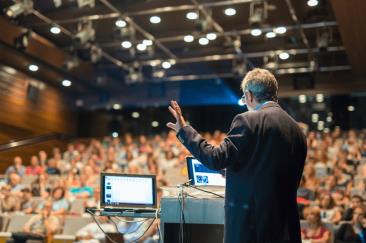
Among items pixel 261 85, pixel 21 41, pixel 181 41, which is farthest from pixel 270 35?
pixel 261 85

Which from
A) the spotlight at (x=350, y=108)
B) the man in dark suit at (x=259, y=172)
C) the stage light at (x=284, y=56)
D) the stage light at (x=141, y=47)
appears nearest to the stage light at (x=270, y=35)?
the stage light at (x=284, y=56)

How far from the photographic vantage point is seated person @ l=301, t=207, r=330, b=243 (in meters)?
4.89

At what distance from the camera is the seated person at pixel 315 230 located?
4.89m

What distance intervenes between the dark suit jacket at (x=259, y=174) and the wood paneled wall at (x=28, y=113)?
4942 millimetres

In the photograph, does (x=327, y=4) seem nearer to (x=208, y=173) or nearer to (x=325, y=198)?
(x=325, y=198)

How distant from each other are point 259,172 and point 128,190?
4.05 feet

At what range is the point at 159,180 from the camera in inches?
253

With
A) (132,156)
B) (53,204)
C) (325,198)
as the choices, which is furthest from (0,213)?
(325,198)

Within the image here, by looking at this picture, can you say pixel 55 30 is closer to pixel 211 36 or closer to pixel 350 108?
pixel 211 36

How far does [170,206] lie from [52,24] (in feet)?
23.7

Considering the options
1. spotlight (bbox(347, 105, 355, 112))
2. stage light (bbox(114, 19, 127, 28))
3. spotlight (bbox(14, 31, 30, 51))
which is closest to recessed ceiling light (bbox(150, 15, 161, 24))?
stage light (bbox(114, 19, 127, 28))

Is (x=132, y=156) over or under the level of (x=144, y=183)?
over

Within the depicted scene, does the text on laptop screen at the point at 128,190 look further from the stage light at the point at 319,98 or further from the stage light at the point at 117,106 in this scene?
the stage light at the point at 117,106

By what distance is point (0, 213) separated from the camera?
6305mm
